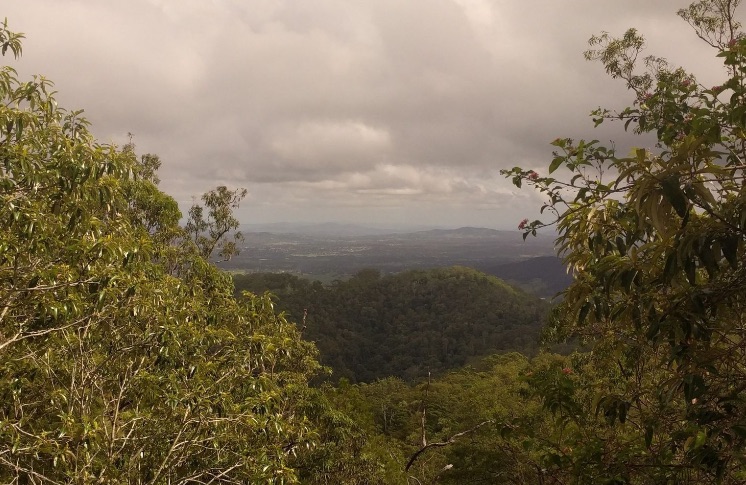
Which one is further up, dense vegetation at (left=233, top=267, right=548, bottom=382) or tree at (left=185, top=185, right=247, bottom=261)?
tree at (left=185, top=185, right=247, bottom=261)

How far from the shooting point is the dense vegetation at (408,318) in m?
82.0

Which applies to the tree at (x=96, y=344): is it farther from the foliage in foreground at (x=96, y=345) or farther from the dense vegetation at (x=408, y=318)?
the dense vegetation at (x=408, y=318)

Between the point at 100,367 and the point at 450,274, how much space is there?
12570 centimetres

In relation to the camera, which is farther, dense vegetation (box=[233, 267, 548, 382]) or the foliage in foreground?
dense vegetation (box=[233, 267, 548, 382])

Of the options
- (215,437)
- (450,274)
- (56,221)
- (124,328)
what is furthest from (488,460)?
(450,274)

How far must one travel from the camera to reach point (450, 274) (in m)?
128

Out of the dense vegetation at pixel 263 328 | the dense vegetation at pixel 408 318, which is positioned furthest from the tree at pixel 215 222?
the dense vegetation at pixel 408 318

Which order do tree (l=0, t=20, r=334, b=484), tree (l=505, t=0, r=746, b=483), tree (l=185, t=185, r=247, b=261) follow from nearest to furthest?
tree (l=505, t=0, r=746, b=483) < tree (l=0, t=20, r=334, b=484) < tree (l=185, t=185, r=247, b=261)

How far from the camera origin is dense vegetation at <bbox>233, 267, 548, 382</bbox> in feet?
269

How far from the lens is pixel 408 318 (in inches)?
4281

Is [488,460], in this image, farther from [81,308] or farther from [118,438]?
[81,308]

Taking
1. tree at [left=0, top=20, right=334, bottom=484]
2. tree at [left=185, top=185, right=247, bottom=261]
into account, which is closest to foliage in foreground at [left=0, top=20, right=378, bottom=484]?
tree at [left=0, top=20, right=334, bottom=484]

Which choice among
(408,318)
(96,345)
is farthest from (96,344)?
(408,318)

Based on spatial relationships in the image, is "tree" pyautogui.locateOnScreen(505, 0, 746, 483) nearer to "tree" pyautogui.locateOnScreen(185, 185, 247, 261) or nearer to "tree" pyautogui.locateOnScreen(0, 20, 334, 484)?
"tree" pyautogui.locateOnScreen(0, 20, 334, 484)
